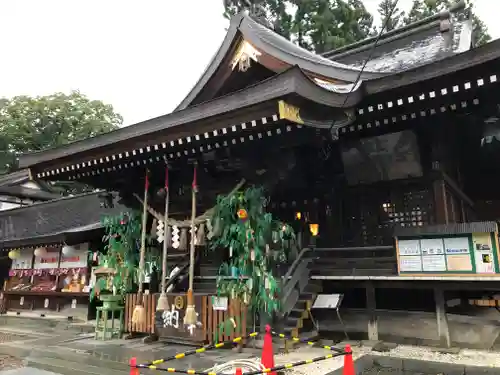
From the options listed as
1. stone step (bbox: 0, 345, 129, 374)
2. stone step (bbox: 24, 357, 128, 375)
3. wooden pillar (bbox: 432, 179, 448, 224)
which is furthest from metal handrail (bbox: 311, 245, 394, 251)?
stone step (bbox: 24, 357, 128, 375)

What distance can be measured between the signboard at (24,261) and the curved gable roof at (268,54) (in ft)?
33.5

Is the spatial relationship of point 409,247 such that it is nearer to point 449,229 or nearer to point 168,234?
point 449,229

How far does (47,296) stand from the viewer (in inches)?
619

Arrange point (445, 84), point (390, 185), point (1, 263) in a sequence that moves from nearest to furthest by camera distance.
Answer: point (445, 84) → point (390, 185) → point (1, 263)

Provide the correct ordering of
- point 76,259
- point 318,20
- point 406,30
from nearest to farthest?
point 406,30
point 76,259
point 318,20

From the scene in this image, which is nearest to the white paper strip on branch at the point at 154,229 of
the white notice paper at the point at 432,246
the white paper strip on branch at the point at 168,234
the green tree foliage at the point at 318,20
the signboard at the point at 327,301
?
the white paper strip on branch at the point at 168,234

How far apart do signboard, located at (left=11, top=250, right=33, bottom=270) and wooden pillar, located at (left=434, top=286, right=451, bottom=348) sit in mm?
15736

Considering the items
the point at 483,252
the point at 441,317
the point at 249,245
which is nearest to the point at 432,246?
the point at 483,252

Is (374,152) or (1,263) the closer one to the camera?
(374,152)

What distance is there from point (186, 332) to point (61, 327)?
6656 millimetres

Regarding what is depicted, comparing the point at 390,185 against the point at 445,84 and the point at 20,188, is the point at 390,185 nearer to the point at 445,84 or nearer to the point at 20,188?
the point at 445,84

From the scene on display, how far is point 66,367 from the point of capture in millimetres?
7098

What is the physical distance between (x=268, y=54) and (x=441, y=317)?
23.7 feet

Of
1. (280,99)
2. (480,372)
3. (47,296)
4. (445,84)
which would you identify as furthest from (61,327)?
(445,84)
